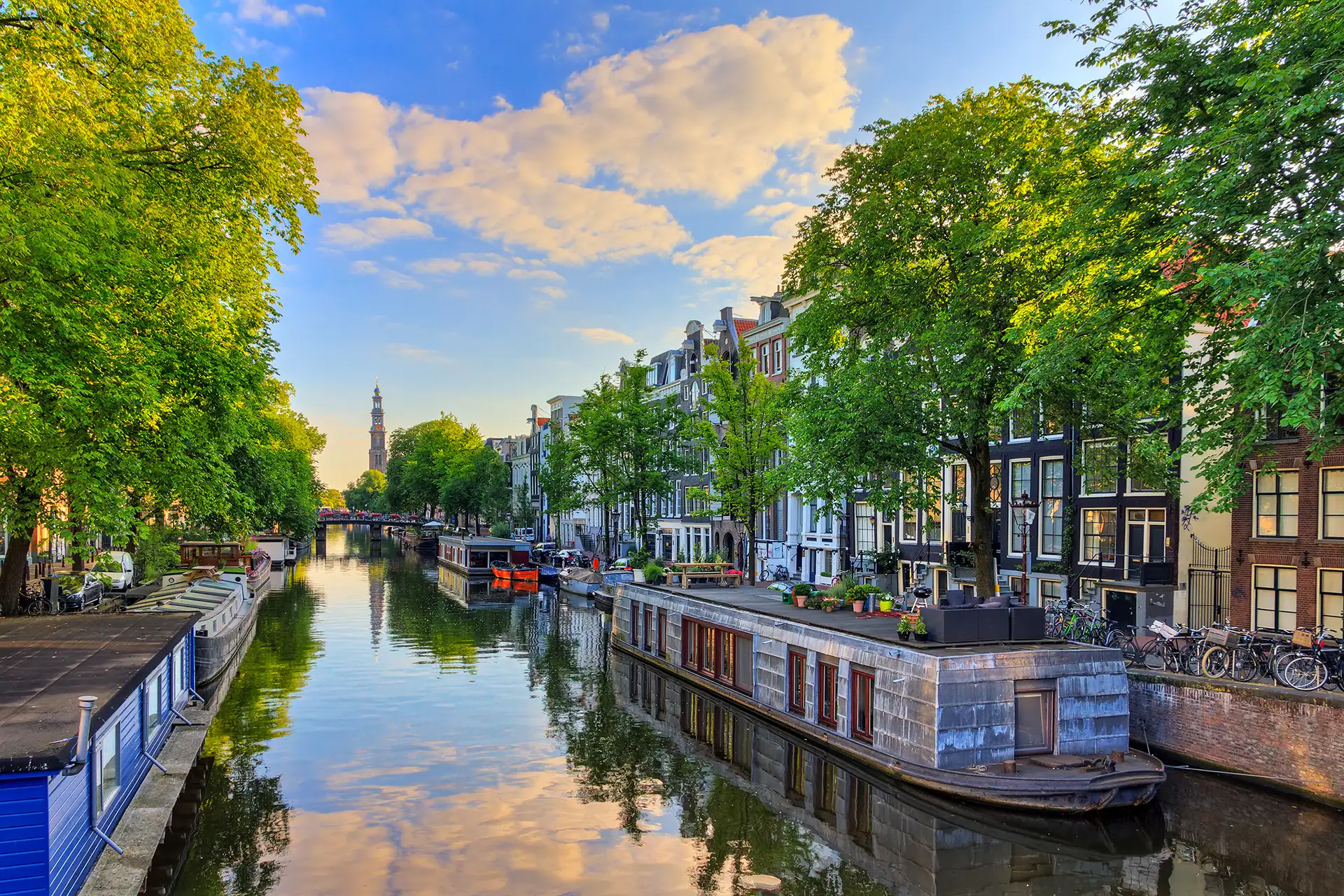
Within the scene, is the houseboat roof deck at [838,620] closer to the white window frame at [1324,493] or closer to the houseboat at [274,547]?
the white window frame at [1324,493]

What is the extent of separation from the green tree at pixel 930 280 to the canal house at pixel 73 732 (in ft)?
53.7

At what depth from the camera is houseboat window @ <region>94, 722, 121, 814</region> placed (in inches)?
474

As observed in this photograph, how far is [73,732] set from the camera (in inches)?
410

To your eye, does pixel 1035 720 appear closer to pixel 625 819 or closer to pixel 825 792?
pixel 825 792

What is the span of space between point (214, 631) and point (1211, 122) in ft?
94.4

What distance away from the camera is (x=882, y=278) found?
24.2 metres

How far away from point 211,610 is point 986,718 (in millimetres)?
24193

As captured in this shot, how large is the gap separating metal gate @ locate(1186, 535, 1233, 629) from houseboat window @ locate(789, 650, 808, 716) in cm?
1196

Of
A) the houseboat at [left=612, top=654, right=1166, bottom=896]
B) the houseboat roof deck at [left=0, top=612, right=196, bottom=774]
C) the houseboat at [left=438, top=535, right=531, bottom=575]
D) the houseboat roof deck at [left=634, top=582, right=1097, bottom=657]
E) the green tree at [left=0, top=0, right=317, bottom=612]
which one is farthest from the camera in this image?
the houseboat at [left=438, top=535, right=531, bottom=575]

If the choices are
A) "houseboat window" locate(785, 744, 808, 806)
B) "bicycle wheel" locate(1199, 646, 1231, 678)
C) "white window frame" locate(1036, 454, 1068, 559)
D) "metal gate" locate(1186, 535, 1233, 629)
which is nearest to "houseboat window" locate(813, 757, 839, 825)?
"houseboat window" locate(785, 744, 808, 806)

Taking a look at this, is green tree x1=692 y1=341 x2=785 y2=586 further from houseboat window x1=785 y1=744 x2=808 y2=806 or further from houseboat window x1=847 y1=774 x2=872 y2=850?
houseboat window x1=847 y1=774 x2=872 y2=850

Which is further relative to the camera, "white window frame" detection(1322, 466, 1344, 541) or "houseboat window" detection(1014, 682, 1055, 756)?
"white window frame" detection(1322, 466, 1344, 541)

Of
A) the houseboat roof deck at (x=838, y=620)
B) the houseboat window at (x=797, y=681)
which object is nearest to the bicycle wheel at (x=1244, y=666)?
the houseboat roof deck at (x=838, y=620)

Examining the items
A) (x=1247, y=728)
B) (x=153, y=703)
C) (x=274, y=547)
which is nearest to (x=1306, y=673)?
(x=1247, y=728)
